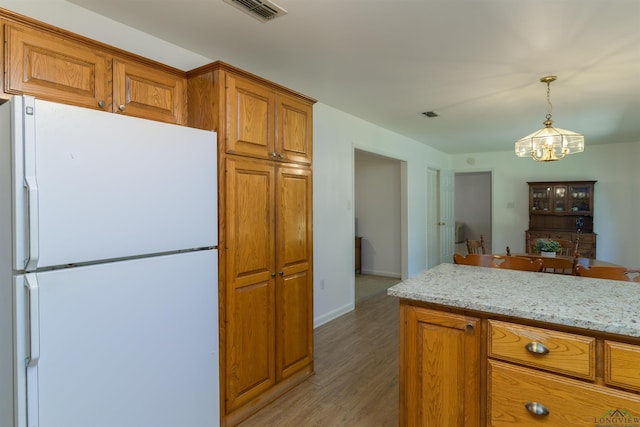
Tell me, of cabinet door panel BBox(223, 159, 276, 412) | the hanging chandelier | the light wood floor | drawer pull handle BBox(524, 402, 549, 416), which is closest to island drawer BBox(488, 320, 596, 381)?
drawer pull handle BBox(524, 402, 549, 416)

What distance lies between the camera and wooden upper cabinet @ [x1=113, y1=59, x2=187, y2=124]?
6.37 ft

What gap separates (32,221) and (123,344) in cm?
65

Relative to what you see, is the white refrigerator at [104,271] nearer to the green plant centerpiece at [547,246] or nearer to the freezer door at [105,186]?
the freezer door at [105,186]

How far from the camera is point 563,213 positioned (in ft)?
20.6

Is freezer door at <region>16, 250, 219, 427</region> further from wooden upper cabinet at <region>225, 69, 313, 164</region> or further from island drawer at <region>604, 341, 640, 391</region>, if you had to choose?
island drawer at <region>604, 341, 640, 391</region>

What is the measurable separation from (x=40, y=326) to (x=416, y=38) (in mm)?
2541

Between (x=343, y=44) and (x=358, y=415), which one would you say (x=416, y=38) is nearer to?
(x=343, y=44)

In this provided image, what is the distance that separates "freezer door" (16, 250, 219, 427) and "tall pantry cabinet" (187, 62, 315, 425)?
17 cm

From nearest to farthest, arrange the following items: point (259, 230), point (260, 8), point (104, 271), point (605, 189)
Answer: point (104, 271) < point (260, 8) < point (259, 230) < point (605, 189)

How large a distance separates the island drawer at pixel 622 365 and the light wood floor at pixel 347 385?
1.30 m

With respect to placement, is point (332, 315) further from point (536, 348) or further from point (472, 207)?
point (472, 207)

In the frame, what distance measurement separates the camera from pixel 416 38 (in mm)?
2318

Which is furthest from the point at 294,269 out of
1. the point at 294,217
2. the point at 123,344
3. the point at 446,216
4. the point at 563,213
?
the point at 563,213

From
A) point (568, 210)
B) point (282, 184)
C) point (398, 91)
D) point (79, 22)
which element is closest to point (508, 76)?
point (398, 91)
